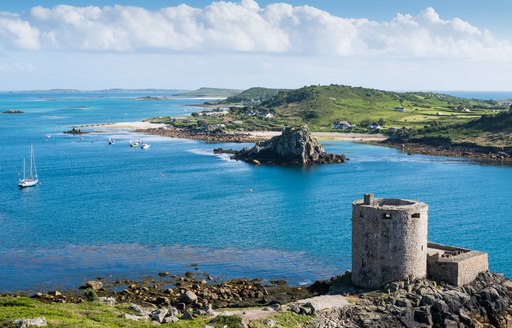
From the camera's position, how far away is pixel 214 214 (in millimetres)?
87938

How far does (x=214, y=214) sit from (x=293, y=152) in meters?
59.7

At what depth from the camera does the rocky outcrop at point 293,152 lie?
5679 inches

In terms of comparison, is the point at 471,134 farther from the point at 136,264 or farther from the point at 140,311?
the point at 140,311

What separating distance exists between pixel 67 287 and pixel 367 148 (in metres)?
125

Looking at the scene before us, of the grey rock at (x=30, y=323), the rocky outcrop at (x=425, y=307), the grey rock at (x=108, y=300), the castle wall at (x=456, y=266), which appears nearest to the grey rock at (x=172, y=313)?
the grey rock at (x=108, y=300)

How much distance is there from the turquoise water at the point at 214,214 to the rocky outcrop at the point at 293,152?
5997 mm

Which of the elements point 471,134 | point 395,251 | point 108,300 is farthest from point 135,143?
point 395,251

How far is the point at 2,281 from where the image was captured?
59.4 meters

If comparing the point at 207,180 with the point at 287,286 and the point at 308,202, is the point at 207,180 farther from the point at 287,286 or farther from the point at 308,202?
the point at 287,286

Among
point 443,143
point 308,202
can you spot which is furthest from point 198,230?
point 443,143

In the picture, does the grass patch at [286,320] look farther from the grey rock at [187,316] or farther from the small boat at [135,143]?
the small boat at [135,143]

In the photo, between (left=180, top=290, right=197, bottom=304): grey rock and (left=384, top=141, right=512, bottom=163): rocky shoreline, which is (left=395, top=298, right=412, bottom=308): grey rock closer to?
(left=180, top=290, right=197, bottom=304): grey rock

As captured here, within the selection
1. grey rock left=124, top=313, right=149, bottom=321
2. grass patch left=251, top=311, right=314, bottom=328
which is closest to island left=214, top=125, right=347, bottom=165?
grass patch left=251, top=311, right=314, bottom=328

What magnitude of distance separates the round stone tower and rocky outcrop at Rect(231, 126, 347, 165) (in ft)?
306
